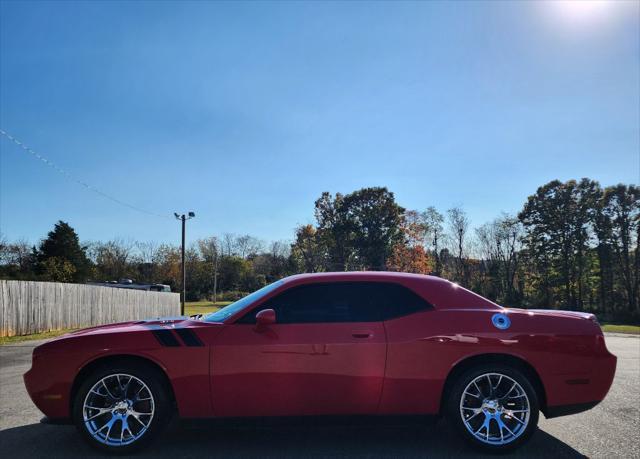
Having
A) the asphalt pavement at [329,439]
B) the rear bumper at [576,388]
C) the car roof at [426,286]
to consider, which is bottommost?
the asphalt pavement at [329,439]

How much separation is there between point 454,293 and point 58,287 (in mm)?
18526

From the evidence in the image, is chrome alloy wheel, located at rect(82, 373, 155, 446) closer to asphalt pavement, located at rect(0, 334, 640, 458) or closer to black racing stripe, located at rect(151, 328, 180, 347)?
asphalt pavement, located at rect(0, 334, 640, 458)

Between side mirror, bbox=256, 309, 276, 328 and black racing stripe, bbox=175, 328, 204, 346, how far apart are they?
55 centimetres

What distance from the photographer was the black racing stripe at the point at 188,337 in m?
4.04

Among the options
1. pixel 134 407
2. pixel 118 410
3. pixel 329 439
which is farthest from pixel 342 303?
pixel 118 410

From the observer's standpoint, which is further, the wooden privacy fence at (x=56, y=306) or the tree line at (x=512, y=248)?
the tree line at (x=512, y=248)

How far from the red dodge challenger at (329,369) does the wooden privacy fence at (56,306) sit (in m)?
14.2

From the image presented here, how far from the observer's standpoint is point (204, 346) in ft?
13.2

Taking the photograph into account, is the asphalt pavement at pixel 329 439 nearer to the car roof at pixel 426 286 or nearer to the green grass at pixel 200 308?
the car roof at pixel 426 286

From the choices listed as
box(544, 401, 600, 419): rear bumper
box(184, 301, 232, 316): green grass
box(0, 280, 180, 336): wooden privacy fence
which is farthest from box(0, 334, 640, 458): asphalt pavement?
box(184, 301, 232, 316): green grass

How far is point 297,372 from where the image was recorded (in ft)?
12.9

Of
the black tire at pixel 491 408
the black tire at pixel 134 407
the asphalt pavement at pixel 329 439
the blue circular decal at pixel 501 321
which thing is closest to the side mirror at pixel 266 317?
the asphalt pavement at pixel 329 439

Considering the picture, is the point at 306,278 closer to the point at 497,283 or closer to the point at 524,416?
the point at 524,416

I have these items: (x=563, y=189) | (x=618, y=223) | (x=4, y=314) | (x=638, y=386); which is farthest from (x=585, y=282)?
(x=4, y=314)
